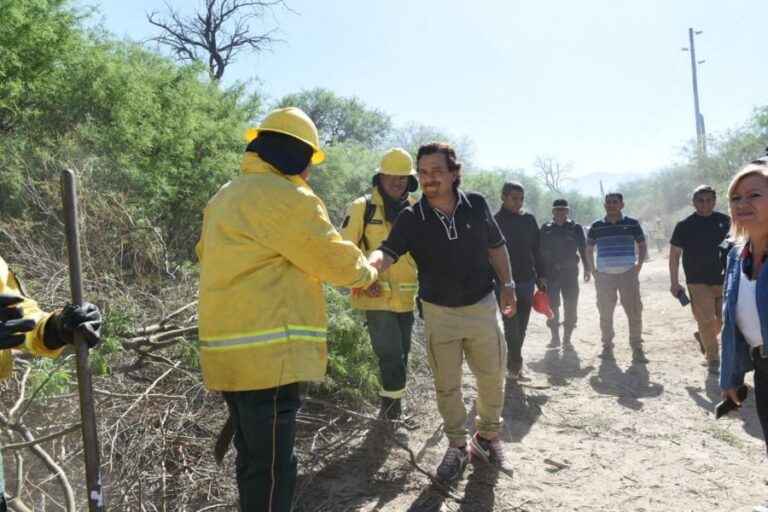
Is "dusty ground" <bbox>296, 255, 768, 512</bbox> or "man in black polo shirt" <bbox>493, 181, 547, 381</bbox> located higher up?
"man in black polo shirt" <bbox>493, 181, 547, 381</bbox>

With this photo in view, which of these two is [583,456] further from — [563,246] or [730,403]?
[563,246]

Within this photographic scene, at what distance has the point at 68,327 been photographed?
203 cm

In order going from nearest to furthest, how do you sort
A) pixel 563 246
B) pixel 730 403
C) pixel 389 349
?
pixel 730 403
pixel 389 349
pixel 563 246

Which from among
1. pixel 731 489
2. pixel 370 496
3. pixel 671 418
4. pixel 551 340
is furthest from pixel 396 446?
pixel 551 340

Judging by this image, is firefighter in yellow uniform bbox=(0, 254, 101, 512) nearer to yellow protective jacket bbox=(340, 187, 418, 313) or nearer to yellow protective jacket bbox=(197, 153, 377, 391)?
yellow protective jacket bbox=(197, 153, 377, 391)

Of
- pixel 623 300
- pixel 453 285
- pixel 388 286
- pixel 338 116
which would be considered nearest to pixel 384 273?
pixel 388 286

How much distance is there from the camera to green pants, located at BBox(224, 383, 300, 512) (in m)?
2.31

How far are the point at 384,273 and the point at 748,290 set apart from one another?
2.25m

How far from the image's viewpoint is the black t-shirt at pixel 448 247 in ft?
11.7

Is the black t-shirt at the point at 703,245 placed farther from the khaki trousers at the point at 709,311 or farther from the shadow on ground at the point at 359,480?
the shadow on ground at the point at 359,480

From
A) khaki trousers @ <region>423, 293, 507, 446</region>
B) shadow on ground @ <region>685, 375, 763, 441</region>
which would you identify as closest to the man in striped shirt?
shadow on ground @ <region>685, 375, 763, 441</region>

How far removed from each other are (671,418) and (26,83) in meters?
7.91

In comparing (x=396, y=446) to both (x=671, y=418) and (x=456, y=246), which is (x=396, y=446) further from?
(x=671, y=418)

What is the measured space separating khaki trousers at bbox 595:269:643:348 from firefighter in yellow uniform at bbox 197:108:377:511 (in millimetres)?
5402
